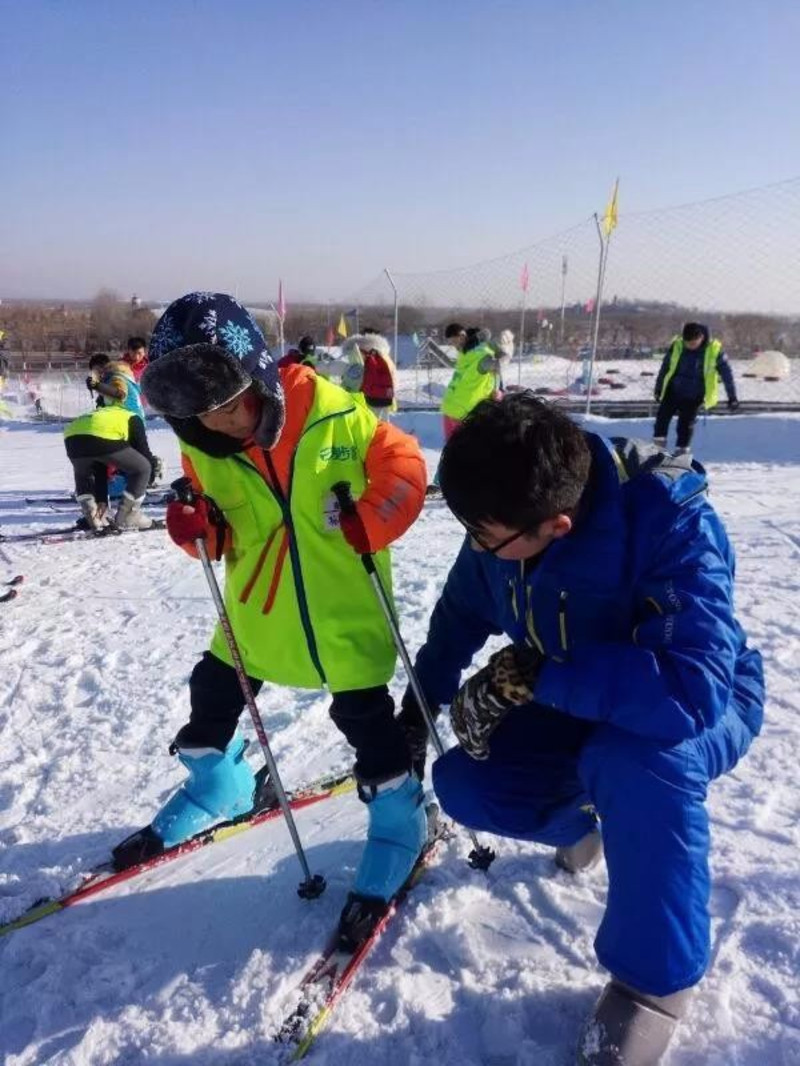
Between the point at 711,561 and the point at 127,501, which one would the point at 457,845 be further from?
the point at 127,501

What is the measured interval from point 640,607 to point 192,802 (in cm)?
155

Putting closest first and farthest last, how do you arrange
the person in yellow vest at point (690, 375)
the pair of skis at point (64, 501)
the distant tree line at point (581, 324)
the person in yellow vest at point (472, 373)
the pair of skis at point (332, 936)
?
the pair of skis at point (332, 936)
the person in yellow vest at point (472, 373)
the pair of skis at point (64, 501)
the person in yellow vest at point (690, 375)
the distant tree line at point (581, 324)

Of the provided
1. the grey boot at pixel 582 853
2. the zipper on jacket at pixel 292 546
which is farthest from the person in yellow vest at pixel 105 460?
the grey boot at pixel 582 853

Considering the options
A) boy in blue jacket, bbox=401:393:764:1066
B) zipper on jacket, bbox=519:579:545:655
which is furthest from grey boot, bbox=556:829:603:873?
zipper on jacket, bbox=519:579:545:655

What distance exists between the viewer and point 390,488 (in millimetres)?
2020

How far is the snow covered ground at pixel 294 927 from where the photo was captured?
1.74 metres

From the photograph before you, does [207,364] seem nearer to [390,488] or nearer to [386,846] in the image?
[390,488]

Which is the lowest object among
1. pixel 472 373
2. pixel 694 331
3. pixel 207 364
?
pixel 472 373

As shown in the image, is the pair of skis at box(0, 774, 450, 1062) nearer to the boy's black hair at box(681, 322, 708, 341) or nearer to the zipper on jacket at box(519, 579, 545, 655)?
the zipper on jacket at box(519, 579, 545, 655)

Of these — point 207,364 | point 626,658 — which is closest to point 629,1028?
point 626,658

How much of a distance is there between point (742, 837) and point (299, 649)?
146 cm

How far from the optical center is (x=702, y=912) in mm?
1553

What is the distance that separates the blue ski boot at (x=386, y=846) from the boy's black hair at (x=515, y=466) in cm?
93

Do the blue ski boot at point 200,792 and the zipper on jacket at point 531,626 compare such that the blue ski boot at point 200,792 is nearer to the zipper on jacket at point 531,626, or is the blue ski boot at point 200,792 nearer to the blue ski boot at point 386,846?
the blue ski boot at point 386,846
